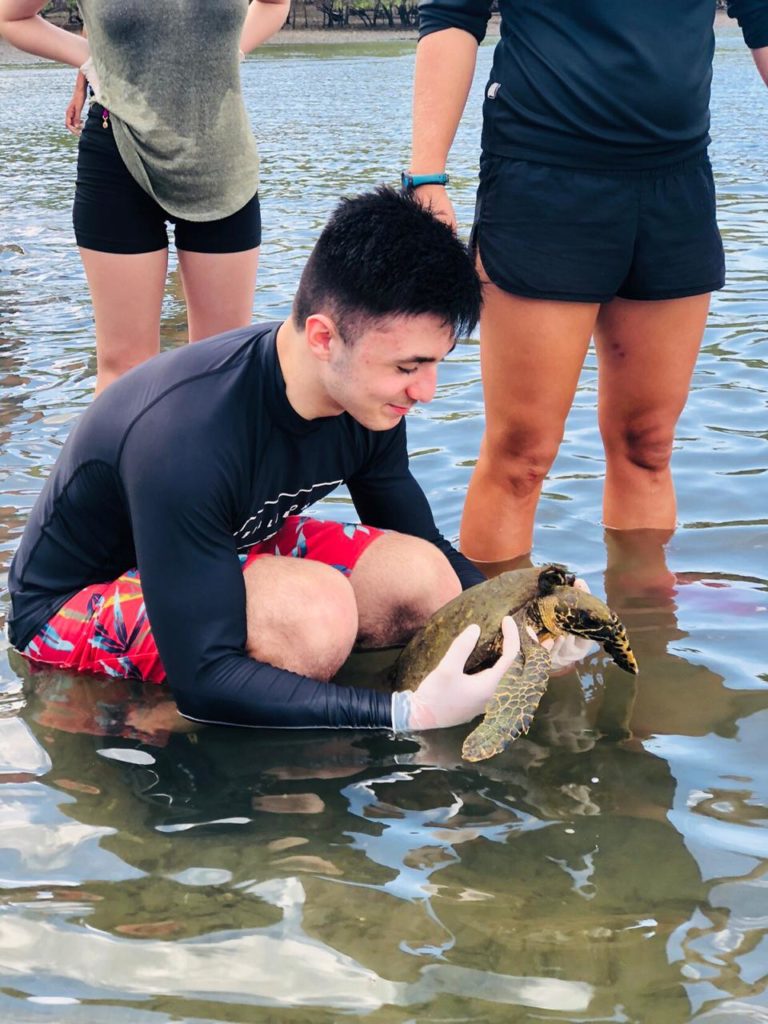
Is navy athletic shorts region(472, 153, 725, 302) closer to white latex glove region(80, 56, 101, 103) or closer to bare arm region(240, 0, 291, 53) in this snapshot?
white latex glove region(80, 56, 101, 103)

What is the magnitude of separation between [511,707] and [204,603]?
88cm

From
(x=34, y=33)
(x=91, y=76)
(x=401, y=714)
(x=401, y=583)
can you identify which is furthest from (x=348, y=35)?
(x=401, y=714)

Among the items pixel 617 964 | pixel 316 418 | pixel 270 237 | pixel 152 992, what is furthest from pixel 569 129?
pixel 270 237

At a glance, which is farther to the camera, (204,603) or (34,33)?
(34,33)

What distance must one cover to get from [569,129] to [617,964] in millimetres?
2460

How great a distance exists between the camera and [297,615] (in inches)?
145

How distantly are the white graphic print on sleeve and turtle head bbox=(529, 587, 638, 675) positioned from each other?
29.6 inches

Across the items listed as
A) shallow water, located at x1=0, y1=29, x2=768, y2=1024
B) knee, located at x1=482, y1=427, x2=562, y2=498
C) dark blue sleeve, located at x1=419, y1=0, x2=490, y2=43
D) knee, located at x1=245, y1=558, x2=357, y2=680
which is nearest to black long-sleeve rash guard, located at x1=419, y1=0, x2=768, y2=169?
dark blue sleeve, located at x1=419, y1=0, x2=490, y2=43

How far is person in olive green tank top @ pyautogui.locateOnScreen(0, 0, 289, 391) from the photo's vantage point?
15.3 feet

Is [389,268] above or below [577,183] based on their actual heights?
below

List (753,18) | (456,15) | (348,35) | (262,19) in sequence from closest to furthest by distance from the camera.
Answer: (456,15)
(753,18)
(262,19)
(348,35)

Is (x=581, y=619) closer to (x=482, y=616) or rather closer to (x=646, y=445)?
(x=482, y=616)

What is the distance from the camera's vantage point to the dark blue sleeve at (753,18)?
4.24 m

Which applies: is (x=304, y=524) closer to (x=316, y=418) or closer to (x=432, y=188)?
(x=316, y=418)
